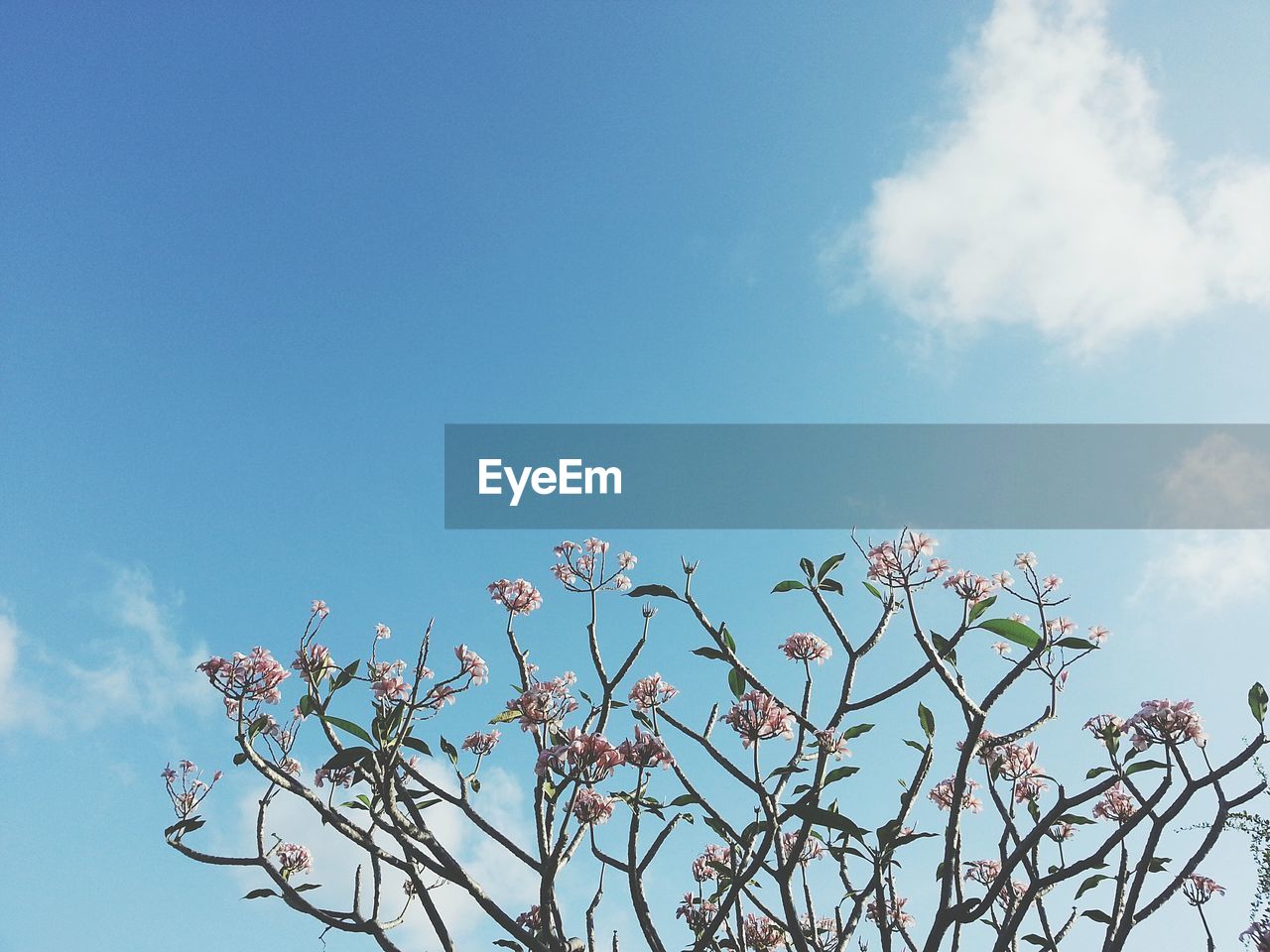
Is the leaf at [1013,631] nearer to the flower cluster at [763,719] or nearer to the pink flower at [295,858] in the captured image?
the flower cluster at [763,719]

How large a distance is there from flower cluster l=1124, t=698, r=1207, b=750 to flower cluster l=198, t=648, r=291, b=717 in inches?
134

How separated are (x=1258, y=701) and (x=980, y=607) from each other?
94 cm

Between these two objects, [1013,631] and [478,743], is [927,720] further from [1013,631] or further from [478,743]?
[478,743]

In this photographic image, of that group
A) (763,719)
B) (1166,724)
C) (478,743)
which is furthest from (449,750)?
(1166,724)

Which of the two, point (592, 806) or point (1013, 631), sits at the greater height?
point (1013, 631)

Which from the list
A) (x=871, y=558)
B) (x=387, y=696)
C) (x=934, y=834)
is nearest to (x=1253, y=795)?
(x=934, y=834)

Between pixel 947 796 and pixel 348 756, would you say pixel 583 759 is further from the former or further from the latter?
pixel 947 796

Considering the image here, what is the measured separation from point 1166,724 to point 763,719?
145cm

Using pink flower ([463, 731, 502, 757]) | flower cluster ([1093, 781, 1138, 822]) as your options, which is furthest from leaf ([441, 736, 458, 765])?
flower cluster ([1093, 781, 1138, 822])

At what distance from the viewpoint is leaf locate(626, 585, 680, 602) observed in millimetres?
3562

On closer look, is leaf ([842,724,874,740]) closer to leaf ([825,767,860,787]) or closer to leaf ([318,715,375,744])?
leaf ([825,767,860,787])

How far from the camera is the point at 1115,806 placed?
12.9ft

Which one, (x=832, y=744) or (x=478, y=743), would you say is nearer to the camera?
(x=832, y=744)

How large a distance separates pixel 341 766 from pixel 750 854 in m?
1.74
